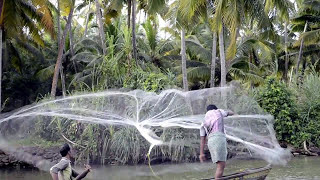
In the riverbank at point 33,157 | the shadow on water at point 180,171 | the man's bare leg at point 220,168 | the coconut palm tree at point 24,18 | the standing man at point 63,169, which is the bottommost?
the shadow on water at point 180,171

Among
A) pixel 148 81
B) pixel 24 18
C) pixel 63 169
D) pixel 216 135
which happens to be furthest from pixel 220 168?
pixel 24 18

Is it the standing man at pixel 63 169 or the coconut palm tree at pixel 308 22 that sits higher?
the coconut palm tree at pixel 308 22

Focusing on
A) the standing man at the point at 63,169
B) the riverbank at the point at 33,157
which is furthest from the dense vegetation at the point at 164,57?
the standing man at the point at 63,169

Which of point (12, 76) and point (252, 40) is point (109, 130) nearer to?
point (252, 40)

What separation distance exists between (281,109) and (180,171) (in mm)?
6875

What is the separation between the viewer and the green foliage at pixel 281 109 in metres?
19.6

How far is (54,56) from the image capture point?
1126 inches

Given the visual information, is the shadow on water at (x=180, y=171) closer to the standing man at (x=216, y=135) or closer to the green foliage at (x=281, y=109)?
the green foliage at (x=281, y=109)

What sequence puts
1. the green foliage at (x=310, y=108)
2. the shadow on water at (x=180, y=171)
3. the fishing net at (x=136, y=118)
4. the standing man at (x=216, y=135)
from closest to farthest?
the standing man at (x=216, y=135) < the shadow on water at (x=180, y=171) < the fishing net at (x=136, y=118) < the green foliage at (x=310, y=108)

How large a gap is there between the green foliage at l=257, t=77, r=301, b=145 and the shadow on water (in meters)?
2.78

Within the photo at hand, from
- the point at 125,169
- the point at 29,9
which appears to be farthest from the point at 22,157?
the point at 29,9

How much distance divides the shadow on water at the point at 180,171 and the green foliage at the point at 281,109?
2.78 meters

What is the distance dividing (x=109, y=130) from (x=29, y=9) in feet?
26.5

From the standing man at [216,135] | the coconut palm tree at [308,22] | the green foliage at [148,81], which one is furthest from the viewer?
the coconut palm tree at [308,22]
